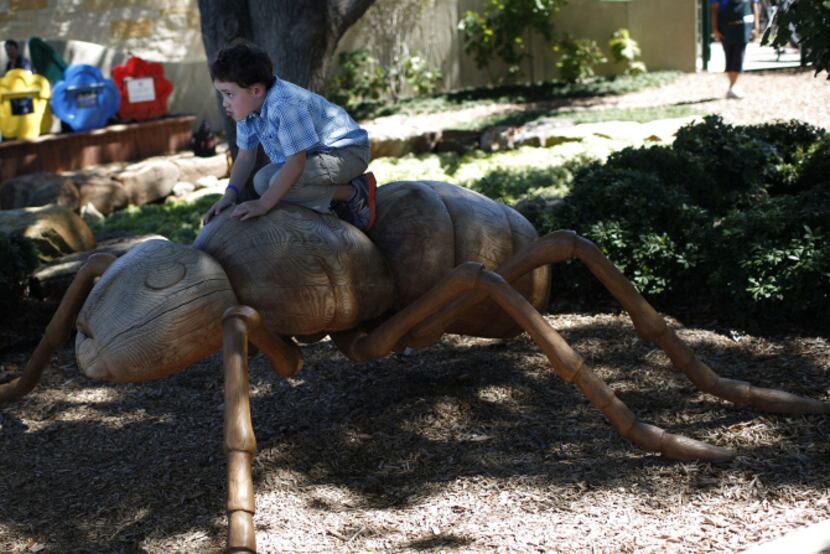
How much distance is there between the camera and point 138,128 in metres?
14.6

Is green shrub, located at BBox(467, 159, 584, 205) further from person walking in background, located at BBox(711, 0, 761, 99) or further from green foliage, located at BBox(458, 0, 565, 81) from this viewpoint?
green foliage, located at BBox(458, 0, 565, 81)

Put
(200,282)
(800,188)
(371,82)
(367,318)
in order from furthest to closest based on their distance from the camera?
1. (371,82)
2. (800,188)
3. (367,318)
4. (200,282)

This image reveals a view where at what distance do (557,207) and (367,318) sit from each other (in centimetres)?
303

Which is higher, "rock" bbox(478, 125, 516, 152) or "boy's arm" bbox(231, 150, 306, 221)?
"boy's arm" bbox(231, 150, 306, 221)

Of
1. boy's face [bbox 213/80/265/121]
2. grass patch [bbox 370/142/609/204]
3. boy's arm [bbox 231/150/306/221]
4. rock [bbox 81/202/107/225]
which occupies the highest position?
boy's face [bbox 213/80/265/121]

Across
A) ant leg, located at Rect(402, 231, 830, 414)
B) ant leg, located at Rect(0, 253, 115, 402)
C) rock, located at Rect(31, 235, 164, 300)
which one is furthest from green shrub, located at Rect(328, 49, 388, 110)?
ant leg, located at Rect(402, 231, 830, 414)

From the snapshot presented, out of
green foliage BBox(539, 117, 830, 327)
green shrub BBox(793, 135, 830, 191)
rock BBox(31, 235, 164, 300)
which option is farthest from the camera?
green shrub BBox(793, 135, 830, 191)

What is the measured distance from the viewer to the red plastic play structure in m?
15.0

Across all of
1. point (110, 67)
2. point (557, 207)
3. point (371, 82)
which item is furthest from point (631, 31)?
point (557, 207)

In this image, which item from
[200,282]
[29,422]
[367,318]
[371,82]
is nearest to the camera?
[200,282]

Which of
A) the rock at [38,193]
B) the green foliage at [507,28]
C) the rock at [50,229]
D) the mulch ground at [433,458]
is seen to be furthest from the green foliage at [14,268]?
the green foliage at [507,28]

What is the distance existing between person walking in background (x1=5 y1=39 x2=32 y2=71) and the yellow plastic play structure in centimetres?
29

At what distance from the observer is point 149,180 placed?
12.5 meters

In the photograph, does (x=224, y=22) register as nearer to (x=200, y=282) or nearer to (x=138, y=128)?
(x=200, y=282)
